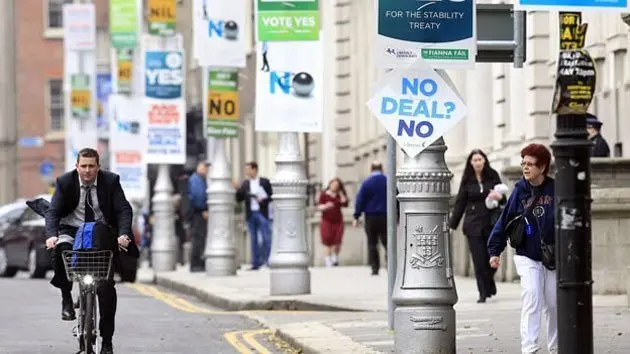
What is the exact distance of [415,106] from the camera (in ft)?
46.3

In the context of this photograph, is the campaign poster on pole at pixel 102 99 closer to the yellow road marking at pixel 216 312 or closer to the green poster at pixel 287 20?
the yellow road marking at pixel 216 312

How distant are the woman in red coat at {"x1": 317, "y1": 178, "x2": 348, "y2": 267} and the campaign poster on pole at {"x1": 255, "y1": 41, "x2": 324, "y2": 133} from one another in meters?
11.8

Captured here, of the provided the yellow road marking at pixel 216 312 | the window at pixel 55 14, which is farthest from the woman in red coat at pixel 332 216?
the window at pixel 55 14

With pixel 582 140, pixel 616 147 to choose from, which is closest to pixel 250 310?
pixel 616 147

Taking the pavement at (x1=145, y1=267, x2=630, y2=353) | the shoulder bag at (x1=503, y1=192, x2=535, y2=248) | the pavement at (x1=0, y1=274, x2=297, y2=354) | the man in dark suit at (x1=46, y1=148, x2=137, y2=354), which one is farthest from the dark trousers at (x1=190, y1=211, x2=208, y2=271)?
the shoulder bag at (x1=503, y1=192, x2=535, y2=248)

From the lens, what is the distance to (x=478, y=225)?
21828 millimetres

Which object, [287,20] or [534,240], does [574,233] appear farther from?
[287,20]

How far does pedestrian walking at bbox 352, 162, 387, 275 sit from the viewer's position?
101 feet

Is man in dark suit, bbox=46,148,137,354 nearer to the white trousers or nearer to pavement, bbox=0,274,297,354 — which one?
pavement, bbox=0,274,297,354

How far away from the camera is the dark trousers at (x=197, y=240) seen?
3441cm

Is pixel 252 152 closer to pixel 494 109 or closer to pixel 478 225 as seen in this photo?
pixel 494 109

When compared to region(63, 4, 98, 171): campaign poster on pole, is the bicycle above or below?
below

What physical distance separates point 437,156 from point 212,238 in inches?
684

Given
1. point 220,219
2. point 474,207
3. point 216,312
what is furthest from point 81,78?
point 474,207
